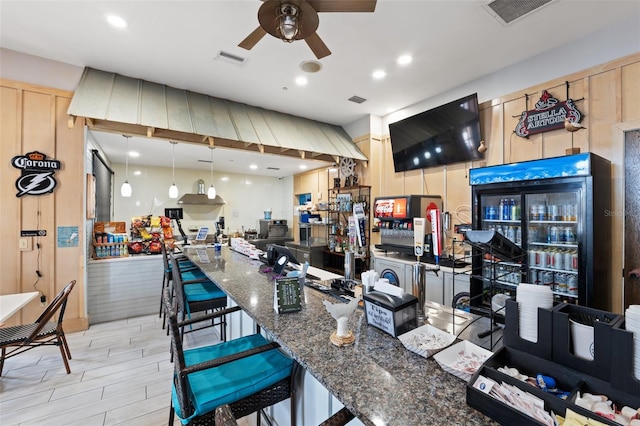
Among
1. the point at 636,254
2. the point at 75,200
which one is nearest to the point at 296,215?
the point at 75,200


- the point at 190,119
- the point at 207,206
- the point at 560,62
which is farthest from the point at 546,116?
the point at 207,206

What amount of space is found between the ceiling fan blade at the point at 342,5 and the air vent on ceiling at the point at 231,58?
1.68 m

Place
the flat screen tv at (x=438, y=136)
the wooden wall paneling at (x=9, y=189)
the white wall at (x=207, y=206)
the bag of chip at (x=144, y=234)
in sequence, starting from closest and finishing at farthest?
the wooden wall paneling at (x=9, y=189)
the flat screen tv at (x=438, y=136)
the bag of chip at (x=144, y=234)
the white wall at (x=207, y=206)

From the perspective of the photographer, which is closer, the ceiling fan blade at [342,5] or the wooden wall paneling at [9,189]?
the ceiling fan blade at [342,5]

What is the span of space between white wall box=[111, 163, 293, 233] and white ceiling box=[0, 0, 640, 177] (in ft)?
12.8

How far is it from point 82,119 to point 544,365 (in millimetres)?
4739

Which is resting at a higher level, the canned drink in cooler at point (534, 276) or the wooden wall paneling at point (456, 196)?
the wooden wall paneling at point (456, 196)


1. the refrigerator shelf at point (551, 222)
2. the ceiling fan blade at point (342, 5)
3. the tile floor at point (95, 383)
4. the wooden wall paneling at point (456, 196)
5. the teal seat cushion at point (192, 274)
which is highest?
the ceiling fan blade at point (342, 5)

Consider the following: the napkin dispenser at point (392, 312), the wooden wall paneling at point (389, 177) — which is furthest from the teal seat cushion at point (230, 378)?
the wooden wall paneling at point (389, 177)

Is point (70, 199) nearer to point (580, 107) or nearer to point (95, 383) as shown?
point (95, 383)

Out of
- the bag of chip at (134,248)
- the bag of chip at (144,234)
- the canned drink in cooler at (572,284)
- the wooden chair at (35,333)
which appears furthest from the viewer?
the bag of chip at (144,234)

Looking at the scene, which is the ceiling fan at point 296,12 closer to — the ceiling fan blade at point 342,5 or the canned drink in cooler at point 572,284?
the ceiling fan blade at point 342,5

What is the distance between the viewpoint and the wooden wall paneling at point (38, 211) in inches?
124

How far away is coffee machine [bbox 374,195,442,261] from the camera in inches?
150
